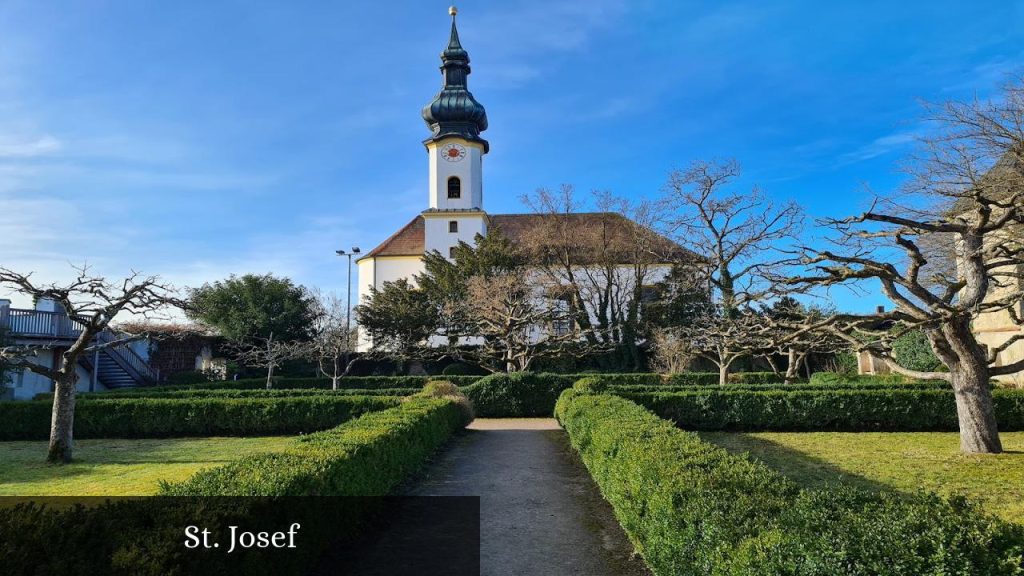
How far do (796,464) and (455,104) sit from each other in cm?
3587

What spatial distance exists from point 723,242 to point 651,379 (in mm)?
7629

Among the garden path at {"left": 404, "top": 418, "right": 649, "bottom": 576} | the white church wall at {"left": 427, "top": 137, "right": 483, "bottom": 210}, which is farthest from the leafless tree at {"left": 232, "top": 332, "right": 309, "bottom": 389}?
the garden path at {"left": 404, "top": 418, "right": 649, "bottom": 576}

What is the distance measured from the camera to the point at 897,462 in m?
11.1

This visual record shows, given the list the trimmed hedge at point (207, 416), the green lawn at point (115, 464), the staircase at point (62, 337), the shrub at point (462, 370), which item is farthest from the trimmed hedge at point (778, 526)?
the shrub at point (462, 370)

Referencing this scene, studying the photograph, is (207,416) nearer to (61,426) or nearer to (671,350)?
(61,426)

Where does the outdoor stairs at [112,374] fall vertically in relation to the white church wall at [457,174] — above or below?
below

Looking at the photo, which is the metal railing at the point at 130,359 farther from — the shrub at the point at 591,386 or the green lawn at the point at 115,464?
the shrub at the point at 591,386

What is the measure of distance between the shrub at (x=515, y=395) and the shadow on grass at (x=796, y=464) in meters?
5.48

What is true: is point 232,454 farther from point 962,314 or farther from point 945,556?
point 962,314

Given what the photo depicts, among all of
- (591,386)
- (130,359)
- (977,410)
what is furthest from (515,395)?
(130,359)

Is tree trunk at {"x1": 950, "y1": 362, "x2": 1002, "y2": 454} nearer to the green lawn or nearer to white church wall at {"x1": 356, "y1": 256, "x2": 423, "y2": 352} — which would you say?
the green lawn

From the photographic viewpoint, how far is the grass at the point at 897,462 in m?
8.98

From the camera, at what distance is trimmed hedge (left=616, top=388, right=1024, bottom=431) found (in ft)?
50.1

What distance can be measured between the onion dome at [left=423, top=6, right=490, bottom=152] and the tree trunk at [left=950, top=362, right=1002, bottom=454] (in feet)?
113
